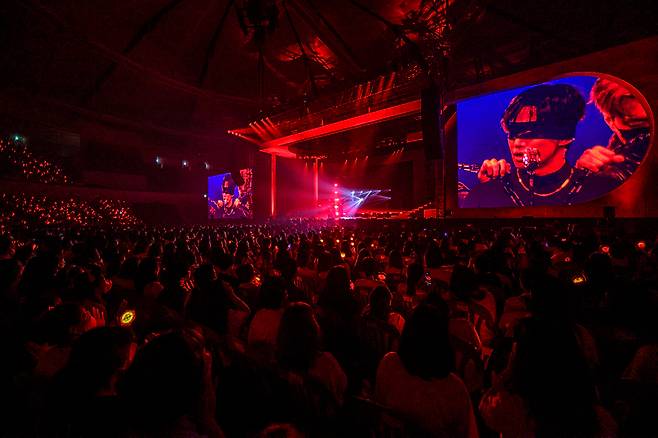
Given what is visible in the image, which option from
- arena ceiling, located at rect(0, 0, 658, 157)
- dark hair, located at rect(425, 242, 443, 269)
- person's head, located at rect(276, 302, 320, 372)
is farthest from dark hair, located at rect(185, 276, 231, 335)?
arena ceiling, located at rect(0, 0, 658, 157)

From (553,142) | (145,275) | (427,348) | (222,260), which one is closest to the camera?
(427,348)

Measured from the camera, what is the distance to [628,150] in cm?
1155

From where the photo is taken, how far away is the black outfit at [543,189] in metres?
12.2

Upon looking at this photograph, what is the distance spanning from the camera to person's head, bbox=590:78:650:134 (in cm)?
1141

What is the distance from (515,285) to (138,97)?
75.5 ft

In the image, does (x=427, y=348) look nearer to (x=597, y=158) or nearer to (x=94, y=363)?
(x=94, y=363)

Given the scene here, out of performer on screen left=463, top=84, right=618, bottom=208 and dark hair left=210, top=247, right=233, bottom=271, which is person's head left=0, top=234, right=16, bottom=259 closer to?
dark hair left=210, top=247, right=233, bottom=271

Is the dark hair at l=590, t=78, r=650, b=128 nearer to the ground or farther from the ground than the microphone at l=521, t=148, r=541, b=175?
farther from the ground

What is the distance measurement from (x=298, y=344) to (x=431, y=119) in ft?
30.2

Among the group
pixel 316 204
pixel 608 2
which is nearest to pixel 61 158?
pixel 316 204

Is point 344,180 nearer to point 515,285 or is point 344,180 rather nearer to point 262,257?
point 262,257

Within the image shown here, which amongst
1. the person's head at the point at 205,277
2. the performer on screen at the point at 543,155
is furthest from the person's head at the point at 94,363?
the performer on screen at the point at 543,155

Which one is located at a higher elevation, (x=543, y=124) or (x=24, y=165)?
(x=543, y=124)

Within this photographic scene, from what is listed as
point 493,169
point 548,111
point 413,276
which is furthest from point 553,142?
point 413,276
